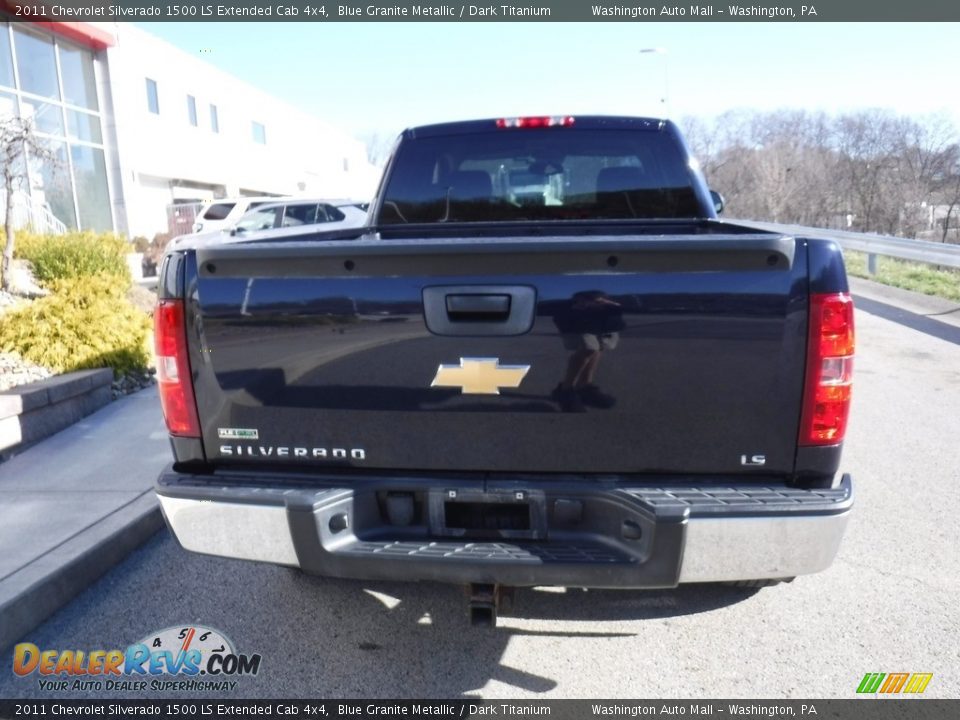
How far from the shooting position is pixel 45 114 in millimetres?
19500

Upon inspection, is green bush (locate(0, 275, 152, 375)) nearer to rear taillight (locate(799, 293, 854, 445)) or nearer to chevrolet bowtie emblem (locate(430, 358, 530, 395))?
chevrolet bowtie emblem (locate(430, 358, 530, 395))

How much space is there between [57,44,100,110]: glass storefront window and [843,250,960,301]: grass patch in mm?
21208

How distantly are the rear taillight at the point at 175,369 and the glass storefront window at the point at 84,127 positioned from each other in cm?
2230

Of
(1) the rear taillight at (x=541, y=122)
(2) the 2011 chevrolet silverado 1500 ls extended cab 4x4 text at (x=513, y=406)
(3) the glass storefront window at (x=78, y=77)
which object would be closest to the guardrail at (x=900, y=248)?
(1) the rear taillight at (x=541, y=122)

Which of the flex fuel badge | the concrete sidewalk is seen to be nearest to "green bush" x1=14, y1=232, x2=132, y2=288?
the concrete sidewalk

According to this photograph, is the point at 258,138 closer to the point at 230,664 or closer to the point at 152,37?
the point at 152,37

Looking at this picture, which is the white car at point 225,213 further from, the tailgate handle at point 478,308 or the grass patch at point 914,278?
the tailgate handle at point 478,308

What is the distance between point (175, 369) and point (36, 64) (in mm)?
21526

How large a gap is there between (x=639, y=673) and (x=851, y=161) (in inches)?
1211

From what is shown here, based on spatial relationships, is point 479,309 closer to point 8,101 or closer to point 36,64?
point 8,101

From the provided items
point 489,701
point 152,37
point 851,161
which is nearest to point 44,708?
point 489,701

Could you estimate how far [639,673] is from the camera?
108 inches

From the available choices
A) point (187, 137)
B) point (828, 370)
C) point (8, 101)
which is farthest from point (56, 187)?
point (828, 370)

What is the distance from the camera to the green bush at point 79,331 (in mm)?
6262
